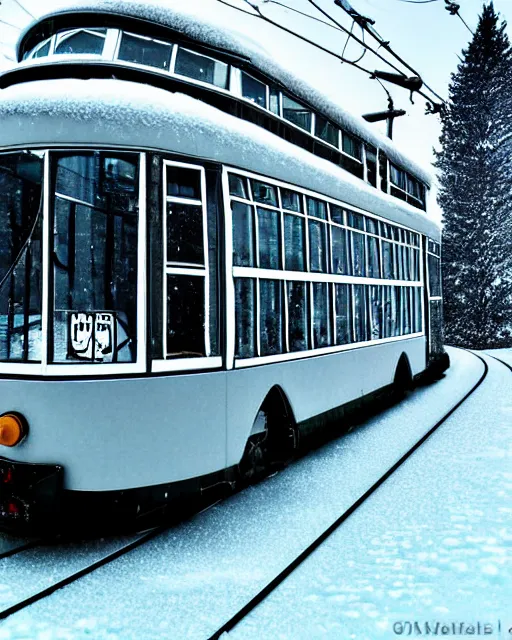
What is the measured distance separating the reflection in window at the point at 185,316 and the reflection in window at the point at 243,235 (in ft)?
1.54

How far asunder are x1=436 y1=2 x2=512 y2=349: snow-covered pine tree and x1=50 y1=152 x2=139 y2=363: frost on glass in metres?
25.8

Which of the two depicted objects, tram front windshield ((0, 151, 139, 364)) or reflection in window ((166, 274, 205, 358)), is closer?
tram front windshield ((0, 151, 139, 364))

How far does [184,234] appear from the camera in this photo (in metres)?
4.45

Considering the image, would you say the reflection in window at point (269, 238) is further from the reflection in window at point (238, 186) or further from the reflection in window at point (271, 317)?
the reflection in window at point (238, 186)

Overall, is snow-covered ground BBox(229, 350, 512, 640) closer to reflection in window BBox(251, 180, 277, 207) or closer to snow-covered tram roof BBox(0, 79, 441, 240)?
reflection in window BBox(251, 180, 277, 207)

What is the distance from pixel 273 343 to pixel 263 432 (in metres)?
0.73

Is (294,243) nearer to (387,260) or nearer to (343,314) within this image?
(343,314)

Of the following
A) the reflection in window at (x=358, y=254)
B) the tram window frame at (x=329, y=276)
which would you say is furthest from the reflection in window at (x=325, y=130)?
the reflection in window at (x=358, y=254)

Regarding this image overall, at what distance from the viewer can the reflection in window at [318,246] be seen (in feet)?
20.2

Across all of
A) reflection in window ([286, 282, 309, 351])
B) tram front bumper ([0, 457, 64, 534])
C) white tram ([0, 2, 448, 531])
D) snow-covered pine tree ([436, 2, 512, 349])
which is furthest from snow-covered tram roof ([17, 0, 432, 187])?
snow-covered pine tree ([436, 2, 512, 349])

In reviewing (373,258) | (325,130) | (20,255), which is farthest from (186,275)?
(373,258)

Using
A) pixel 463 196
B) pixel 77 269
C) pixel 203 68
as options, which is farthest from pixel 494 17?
pixel 77 269

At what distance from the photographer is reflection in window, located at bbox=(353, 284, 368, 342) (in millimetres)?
7477

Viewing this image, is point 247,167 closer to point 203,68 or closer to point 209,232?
point 209,232
